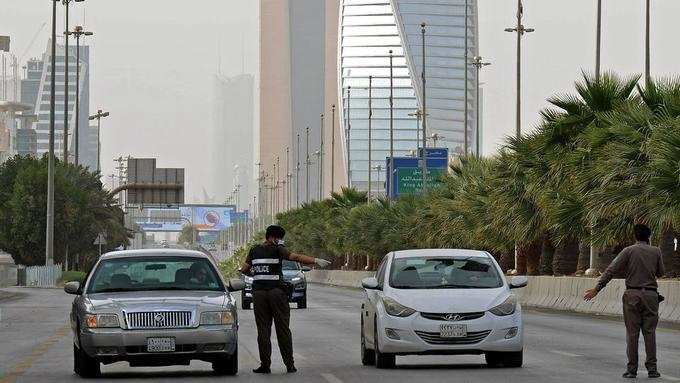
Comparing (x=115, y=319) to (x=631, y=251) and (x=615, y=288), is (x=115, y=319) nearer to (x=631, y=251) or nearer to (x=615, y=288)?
(x=631, y=251)

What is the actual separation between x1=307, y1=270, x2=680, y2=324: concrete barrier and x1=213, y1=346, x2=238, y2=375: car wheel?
19.0m

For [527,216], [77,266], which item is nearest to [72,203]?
[77,266]

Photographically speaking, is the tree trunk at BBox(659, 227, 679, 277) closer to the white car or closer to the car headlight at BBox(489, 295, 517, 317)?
the white car

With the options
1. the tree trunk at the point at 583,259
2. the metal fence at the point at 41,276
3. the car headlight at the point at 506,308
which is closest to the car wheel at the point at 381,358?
the car headlight at the point at 506,308

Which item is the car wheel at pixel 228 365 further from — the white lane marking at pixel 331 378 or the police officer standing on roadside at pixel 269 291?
the white lane marking at pixel 331 378

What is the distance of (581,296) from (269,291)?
26.3 metres

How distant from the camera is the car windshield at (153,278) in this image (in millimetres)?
20188

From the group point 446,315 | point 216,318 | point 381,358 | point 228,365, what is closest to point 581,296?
point 381,358

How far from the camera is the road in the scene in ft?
63.0

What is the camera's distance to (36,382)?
62.0 ft

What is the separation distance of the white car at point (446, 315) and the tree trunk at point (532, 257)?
37.3 m

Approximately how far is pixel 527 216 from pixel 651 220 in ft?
47.2

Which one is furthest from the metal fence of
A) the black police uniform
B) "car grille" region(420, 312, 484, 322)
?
"car grille" region(420, 312, 484, 322)

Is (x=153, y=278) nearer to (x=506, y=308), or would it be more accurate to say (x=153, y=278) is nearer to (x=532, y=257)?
(x=506, y=308)
